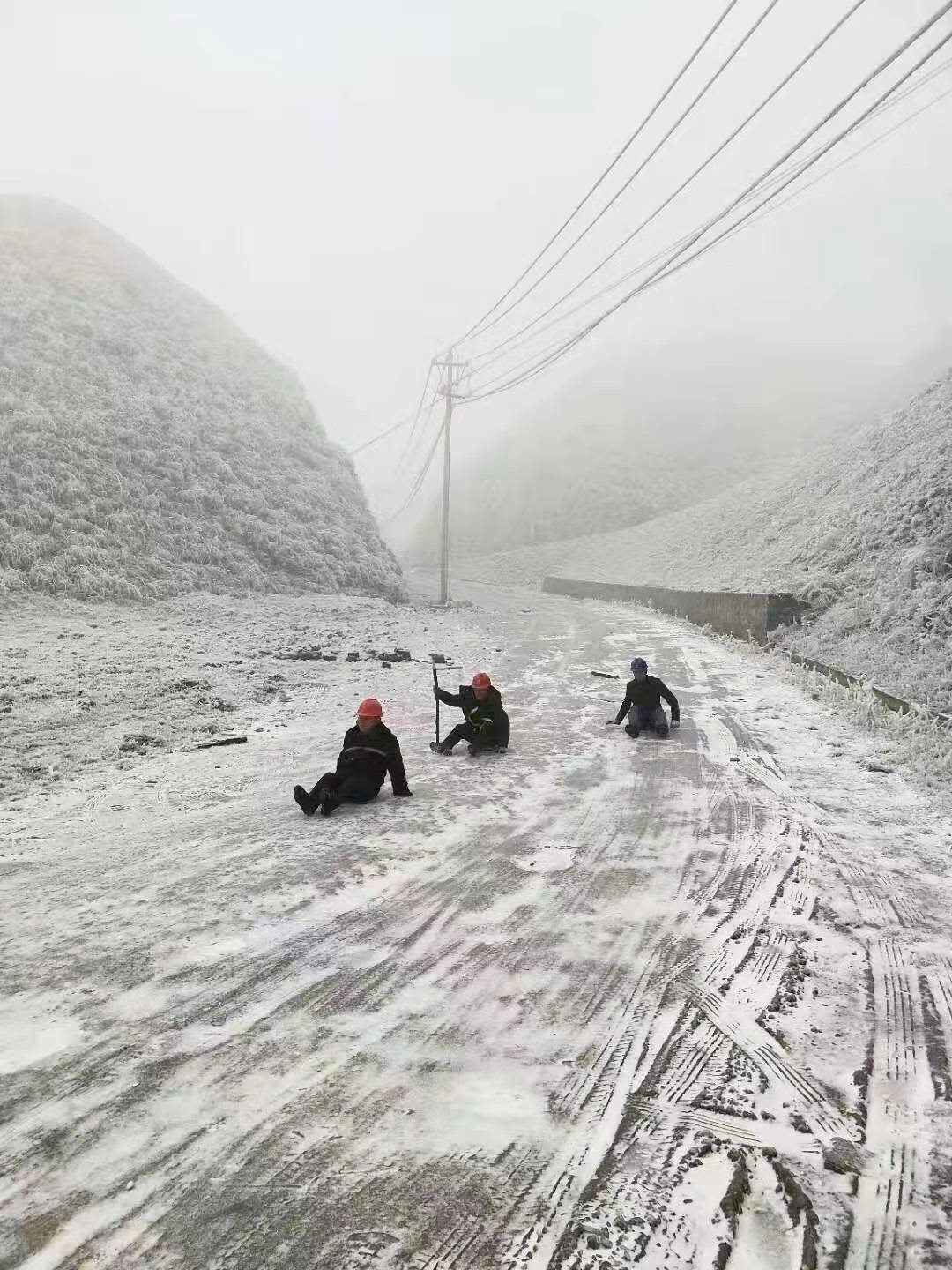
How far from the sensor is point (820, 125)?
32.2ft

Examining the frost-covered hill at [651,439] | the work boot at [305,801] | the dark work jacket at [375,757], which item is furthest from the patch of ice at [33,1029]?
the frost-covered hill at [651,439]

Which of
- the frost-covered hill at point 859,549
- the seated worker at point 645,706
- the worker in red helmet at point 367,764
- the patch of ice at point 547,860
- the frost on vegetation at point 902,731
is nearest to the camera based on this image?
the patch of ice at point 547,860

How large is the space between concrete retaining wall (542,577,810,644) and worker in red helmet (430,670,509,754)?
36.4 ft

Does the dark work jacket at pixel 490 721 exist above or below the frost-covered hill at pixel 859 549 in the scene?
below

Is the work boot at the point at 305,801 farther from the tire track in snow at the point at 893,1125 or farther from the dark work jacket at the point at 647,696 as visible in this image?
the dark work jacket at the point at 647,696

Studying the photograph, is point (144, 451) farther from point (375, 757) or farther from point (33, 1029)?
point (33, 1029)

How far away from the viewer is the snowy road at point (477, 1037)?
7.32 feet

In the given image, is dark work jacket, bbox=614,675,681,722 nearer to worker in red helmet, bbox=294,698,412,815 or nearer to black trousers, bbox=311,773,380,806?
worker in red helmet, bbox=294,698,412,815

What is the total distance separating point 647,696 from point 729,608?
12.4 m

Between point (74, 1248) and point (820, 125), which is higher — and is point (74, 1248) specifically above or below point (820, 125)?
below

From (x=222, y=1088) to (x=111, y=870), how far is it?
265cm

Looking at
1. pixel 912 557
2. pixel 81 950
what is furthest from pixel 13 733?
pixel 912 557

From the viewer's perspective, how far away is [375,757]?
258 inches

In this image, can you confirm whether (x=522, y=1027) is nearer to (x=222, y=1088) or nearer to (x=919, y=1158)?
(x=222, y=1088)
